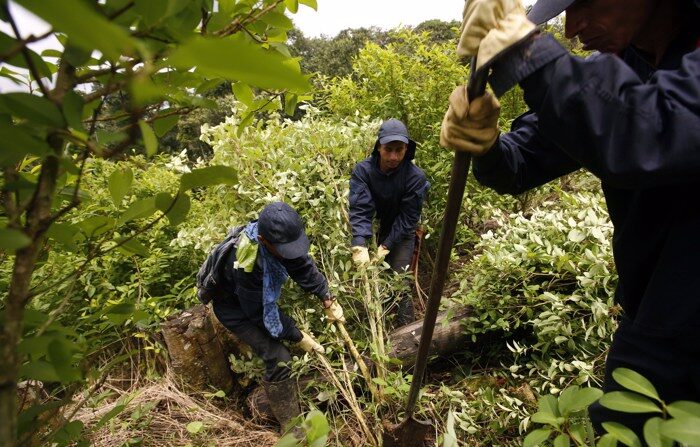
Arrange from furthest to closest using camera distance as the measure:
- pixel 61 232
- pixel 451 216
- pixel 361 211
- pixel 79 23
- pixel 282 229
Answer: pixel 361 211
pixel 282 229
pixel 451 216
pixel 61 232
pixel 79 23

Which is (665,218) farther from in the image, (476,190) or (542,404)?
(476,190)

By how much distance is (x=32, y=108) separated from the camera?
483 millimetres

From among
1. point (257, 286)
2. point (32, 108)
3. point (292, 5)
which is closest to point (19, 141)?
point (32, 108)

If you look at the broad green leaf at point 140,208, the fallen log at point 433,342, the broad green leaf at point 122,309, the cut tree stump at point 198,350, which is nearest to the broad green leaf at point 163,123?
the broad green leaf at point 140,208

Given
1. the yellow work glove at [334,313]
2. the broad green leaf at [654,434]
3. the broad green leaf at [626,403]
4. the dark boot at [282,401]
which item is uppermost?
the broad green leaf at [654,434]

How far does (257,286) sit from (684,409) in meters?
2.86

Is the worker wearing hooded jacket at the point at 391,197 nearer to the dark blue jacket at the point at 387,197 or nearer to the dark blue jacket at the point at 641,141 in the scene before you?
the dark blue jacket at the point at 387,197

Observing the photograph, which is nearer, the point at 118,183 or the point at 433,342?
the point at 118,183

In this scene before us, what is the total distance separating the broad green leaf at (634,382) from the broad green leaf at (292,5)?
1.04m

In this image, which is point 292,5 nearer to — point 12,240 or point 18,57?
point 18,57

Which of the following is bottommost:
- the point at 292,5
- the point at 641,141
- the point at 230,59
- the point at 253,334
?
the point at 253,334

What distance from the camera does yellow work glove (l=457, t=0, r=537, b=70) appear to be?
949 millimetres

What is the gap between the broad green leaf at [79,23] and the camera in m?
0.23

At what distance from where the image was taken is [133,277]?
3.85 m
